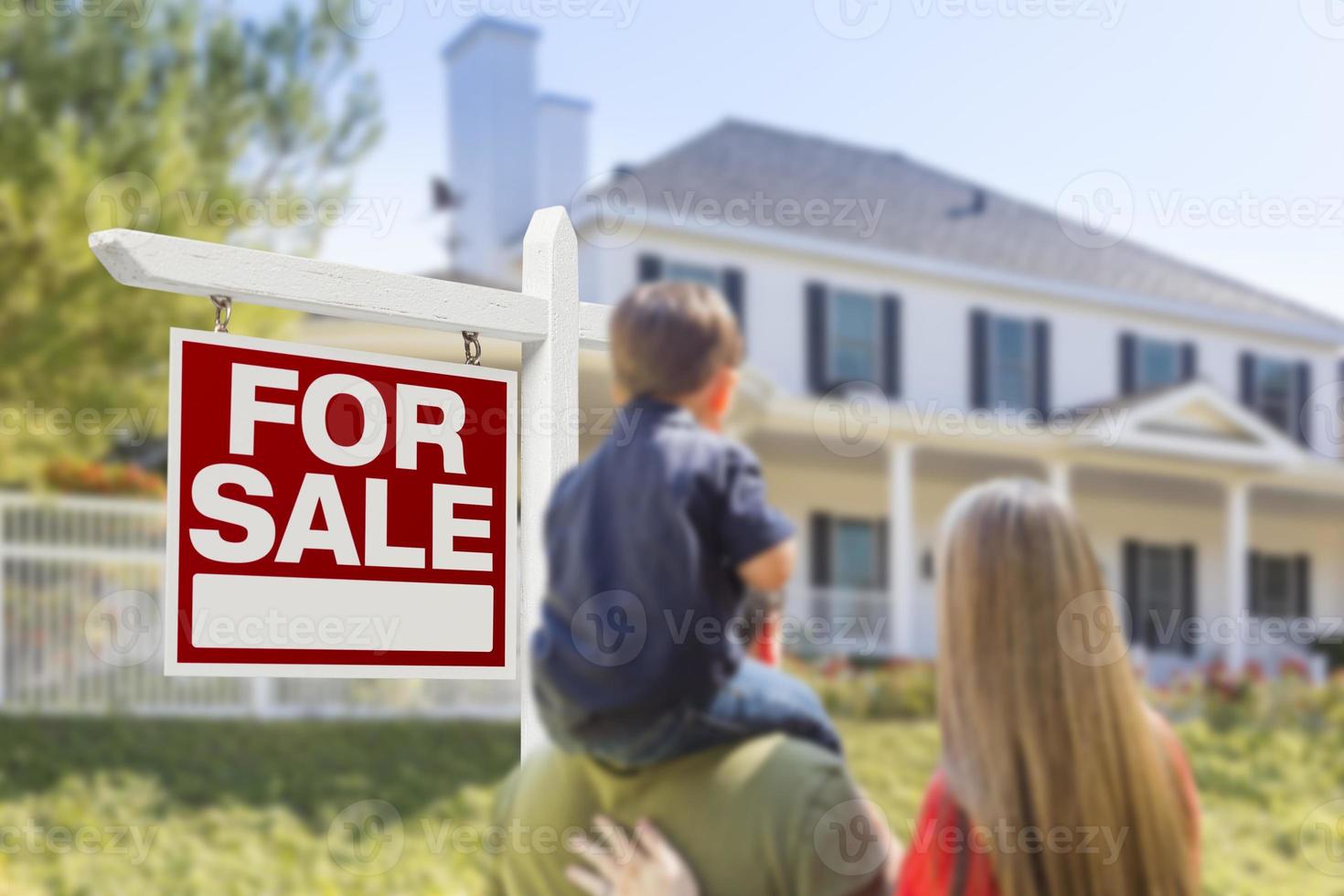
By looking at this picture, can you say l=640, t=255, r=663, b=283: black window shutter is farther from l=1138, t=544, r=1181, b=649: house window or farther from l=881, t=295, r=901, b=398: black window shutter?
l=1138, t=544, r=1181, b=649: house window

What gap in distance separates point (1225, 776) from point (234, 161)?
9747 millimetres

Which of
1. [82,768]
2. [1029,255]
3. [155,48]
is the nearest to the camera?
[82,768]

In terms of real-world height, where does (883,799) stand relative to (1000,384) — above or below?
below

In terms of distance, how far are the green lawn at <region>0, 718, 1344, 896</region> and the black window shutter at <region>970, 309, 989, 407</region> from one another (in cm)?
702

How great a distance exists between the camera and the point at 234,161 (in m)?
11.9

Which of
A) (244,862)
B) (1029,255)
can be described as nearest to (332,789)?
(244,862)

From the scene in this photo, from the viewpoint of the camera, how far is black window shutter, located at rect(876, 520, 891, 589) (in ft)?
54.9

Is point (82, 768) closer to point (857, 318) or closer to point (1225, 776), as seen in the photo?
point (1225, 776)

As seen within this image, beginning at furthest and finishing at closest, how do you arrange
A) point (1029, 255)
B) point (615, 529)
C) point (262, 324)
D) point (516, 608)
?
point (1029, 255) → point (262, 324) → point (516, 608) → point (615, 529)

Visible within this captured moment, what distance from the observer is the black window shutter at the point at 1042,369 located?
18.0 metres

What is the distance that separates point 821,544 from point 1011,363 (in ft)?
12.4

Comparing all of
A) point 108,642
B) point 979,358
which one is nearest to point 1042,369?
point 979,358

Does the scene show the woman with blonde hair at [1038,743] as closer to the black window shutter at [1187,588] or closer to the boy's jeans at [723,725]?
the boy's jeans at [723,725]

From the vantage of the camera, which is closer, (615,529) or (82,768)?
(615,529)
